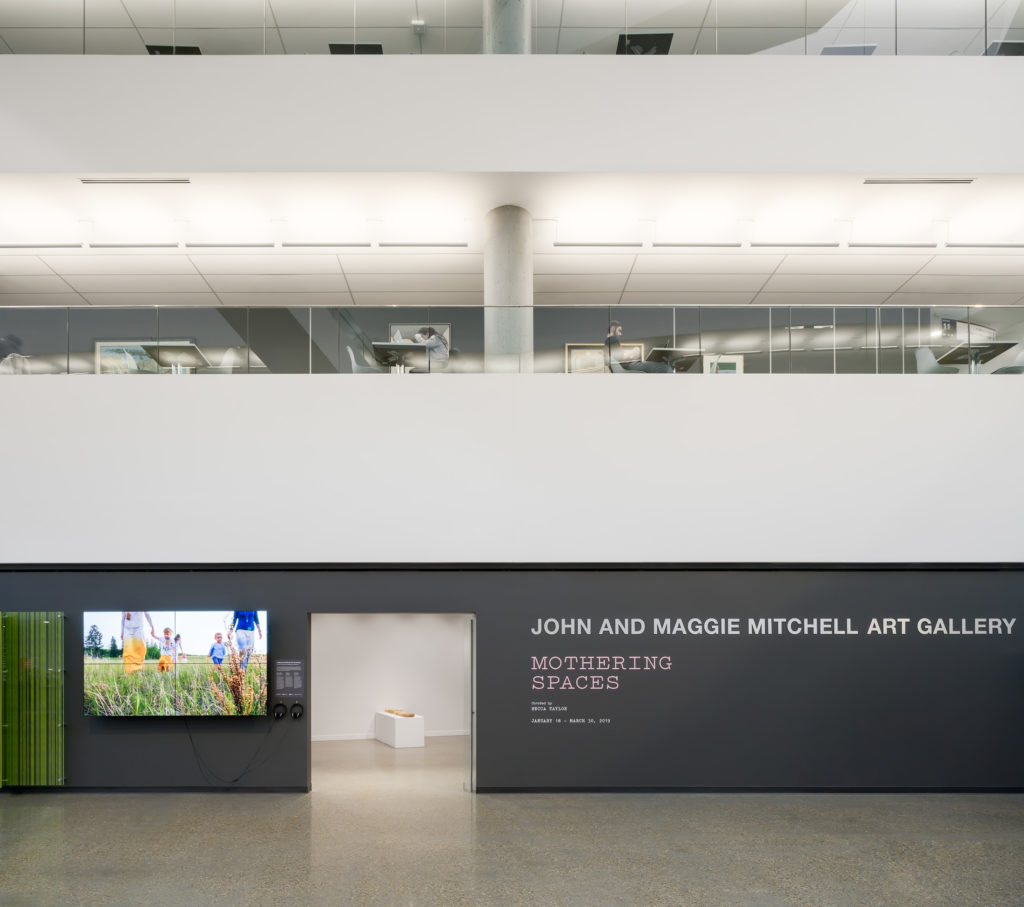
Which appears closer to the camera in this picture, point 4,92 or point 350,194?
point 4,92

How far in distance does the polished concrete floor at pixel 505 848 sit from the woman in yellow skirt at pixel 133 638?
1.41 meters

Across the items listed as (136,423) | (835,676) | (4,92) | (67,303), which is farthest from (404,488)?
(67,303)

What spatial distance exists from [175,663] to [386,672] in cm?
519

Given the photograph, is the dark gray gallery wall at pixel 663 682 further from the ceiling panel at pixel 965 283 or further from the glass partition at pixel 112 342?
the ceiling panel at pixel 965 283

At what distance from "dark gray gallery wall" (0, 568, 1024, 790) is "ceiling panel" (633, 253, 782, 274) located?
5.45 metres

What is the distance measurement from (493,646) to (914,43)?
9157mm

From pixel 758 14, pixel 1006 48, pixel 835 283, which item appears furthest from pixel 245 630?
pixel 1006 48

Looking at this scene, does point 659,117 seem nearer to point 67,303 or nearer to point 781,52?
point 781,52

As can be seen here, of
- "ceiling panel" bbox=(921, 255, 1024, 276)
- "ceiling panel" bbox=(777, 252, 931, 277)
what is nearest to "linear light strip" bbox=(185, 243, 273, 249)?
"ceiling panel" bbox=(777, 252, 931, 277)

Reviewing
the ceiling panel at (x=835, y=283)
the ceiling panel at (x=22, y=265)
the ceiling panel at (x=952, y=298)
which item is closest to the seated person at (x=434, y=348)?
the ceiling panel at (x=835, y=283)

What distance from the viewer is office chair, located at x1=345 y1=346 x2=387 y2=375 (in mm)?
10070

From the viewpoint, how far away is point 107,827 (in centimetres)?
866

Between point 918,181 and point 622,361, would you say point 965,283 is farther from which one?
point 622,361

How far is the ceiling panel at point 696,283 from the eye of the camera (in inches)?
566
